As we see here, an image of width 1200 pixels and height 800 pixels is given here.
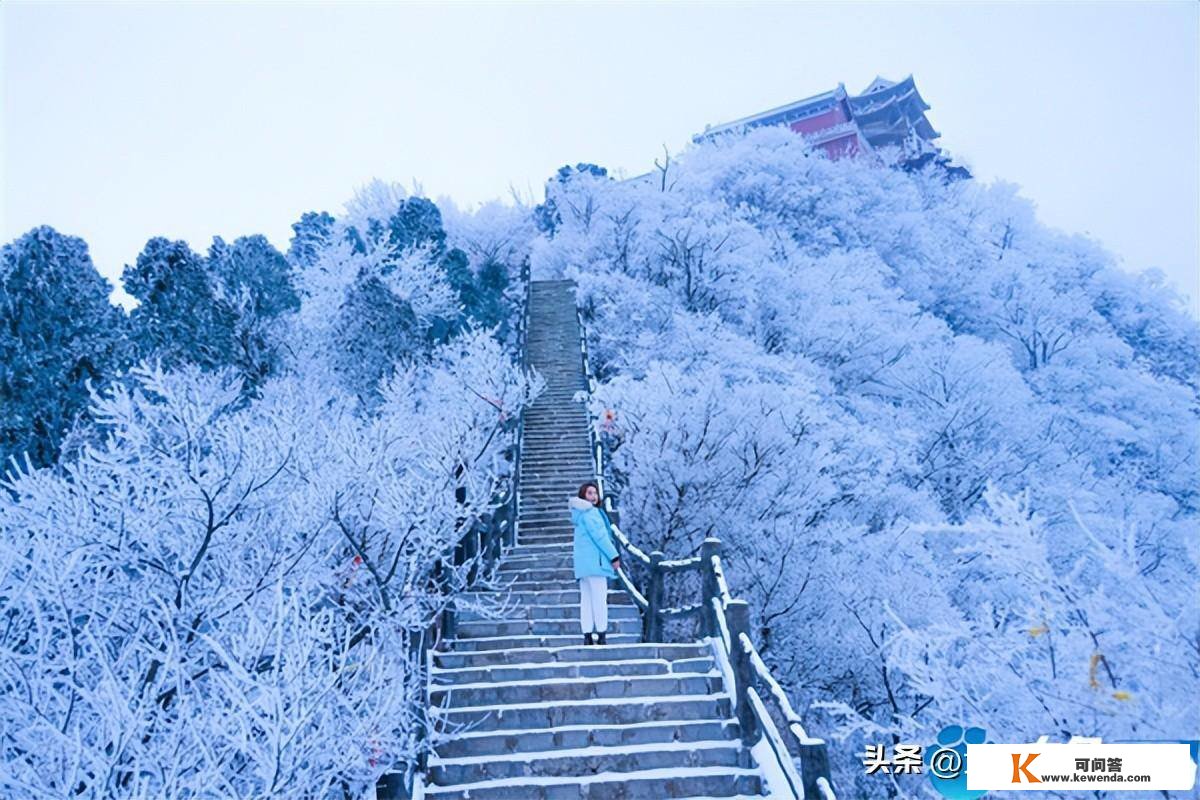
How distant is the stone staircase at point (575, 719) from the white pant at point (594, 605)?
271mm

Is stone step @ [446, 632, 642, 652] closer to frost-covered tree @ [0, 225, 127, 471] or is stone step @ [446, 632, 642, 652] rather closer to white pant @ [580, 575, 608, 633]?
white pant @ [580, 575, 608, 633]

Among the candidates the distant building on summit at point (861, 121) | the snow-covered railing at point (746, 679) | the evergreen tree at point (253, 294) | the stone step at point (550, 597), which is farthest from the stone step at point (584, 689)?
the distant building on summit at point (861, 121)

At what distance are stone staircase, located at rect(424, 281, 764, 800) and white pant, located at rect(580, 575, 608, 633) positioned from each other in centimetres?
27

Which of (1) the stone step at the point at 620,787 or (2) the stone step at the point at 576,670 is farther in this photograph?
(2) the stone step at the point at 576,670

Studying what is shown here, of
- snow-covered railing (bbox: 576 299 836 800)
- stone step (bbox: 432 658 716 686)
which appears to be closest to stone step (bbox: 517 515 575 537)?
snow-covered railing (bbox: 576 299 836 800)

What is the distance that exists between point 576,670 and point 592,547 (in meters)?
1.22

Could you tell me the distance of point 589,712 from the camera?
6406 millimetres

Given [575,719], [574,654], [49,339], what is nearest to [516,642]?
[574,654]

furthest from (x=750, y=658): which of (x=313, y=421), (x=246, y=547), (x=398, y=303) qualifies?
(x=398, y=303)

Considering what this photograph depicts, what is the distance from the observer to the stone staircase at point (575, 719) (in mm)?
5680

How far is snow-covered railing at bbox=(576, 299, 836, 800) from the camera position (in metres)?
4.92

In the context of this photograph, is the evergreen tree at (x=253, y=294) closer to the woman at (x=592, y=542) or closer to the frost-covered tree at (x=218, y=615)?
the frost-covered tree at (x=218, y=615)

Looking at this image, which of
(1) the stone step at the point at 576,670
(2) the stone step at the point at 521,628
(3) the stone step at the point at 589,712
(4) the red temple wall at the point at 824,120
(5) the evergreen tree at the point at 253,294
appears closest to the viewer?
(3) the stone step at the point at 589,712

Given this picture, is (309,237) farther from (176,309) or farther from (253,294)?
(176,309)
